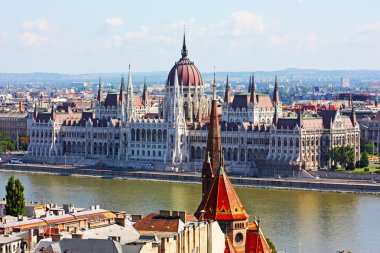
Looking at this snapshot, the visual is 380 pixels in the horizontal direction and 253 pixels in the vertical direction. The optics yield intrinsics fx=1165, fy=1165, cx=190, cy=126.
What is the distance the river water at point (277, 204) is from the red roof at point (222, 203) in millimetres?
11969

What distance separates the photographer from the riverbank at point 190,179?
216ft

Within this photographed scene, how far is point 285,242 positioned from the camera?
145ft

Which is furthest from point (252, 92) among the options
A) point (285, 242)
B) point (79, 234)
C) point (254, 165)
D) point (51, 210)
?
point (79, 234)

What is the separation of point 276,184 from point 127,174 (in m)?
11.9

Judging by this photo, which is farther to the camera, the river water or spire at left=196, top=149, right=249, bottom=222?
the river water

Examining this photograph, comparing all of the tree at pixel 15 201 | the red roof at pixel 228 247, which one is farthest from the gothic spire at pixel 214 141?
the tree at pixel 15 201

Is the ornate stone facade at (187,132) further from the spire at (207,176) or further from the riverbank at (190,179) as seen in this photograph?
the spire at (207,176)

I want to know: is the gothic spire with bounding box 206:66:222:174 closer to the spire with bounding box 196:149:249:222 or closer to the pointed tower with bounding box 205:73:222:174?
the pointed tower with bounding box 205:73:222:174

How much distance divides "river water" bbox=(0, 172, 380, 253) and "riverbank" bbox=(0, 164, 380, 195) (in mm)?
1328

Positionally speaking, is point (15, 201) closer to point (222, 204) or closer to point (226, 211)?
point (222, 204)

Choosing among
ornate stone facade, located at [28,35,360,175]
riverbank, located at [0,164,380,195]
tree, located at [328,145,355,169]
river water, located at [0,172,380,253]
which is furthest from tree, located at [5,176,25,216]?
tree, located at [328,145,355,169]

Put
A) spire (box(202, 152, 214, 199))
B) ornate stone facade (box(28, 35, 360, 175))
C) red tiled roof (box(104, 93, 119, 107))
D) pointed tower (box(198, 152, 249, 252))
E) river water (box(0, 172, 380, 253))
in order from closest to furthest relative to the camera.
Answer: pointed tower (box(198, 152, 249, 252)) < spire (box(202, 152, 214, 199)) < river water (box(0, 172, 380, 253)) < ornate stone facade (box(28, 35, 360, 175)) < red tiled roof (box(104, 93, 119, 107))

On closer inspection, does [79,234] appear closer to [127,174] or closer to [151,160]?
[127,174]

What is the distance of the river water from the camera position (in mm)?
45781
